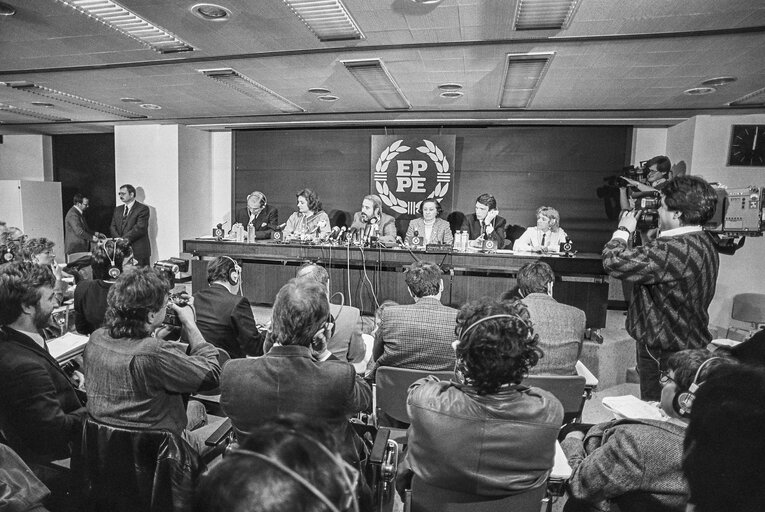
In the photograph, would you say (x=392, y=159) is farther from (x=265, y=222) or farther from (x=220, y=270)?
(x=220, y=270)

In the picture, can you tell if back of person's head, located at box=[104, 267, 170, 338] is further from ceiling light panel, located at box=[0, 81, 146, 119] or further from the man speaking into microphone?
ceiling light panel, located at box=[0, 81, 146, 119]

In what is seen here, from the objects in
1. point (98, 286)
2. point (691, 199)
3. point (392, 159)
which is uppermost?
point (392, 159)

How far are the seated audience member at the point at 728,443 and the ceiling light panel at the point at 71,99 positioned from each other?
5.87 m

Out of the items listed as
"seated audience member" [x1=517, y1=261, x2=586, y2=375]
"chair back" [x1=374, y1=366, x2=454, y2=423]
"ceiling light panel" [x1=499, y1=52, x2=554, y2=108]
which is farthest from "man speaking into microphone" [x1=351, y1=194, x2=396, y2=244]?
"chair back" [x1=374, y1=366, x2=454, y2=423]

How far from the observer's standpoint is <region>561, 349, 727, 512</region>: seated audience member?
1046mm

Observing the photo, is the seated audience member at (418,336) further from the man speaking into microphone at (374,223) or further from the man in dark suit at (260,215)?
the man in dark suit at (260,215)

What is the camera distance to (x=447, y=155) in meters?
6.36

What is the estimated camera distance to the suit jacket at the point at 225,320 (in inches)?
90.1

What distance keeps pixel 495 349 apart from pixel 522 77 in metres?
3.31

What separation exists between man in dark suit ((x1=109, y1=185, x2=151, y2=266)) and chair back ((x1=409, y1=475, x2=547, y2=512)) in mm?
6181

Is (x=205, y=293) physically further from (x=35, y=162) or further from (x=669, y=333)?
(x=35, y=162)

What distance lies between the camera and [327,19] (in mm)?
2783

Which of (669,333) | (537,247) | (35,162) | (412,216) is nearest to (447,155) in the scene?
(412,216)

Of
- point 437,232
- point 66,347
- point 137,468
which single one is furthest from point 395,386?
point 437,232
